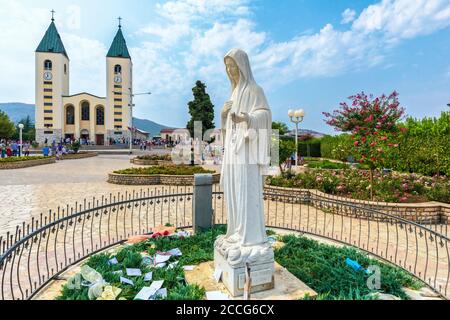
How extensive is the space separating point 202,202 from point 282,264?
226 cm

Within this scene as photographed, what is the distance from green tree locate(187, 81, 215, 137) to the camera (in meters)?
25.6

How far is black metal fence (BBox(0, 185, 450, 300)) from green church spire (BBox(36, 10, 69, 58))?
207ft

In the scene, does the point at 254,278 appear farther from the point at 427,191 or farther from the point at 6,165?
the point at 6,165

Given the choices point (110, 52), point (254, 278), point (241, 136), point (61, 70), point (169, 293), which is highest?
point (110, 52)

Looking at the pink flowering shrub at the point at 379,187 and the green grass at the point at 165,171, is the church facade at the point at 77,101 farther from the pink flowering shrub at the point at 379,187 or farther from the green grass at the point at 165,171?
the pink flowering shrub at the point at 379,187

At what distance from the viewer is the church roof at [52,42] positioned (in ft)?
186

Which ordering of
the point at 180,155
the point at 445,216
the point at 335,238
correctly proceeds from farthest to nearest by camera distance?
1. the point at 180,155
2. the point at 445,216
3. the point at 335,238

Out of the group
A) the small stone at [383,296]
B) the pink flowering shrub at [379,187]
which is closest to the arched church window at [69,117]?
the pink flowering shrub at [379,187]

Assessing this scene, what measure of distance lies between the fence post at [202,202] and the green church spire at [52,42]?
65.8 m

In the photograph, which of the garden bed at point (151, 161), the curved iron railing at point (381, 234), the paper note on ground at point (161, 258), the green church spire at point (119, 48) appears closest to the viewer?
the paper note on ground at point (161, 258)

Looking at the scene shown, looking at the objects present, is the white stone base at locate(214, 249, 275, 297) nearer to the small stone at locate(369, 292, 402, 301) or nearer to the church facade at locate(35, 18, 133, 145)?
the small stone at locate(369, 292, 402, 301)

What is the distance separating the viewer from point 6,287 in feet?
13.1
